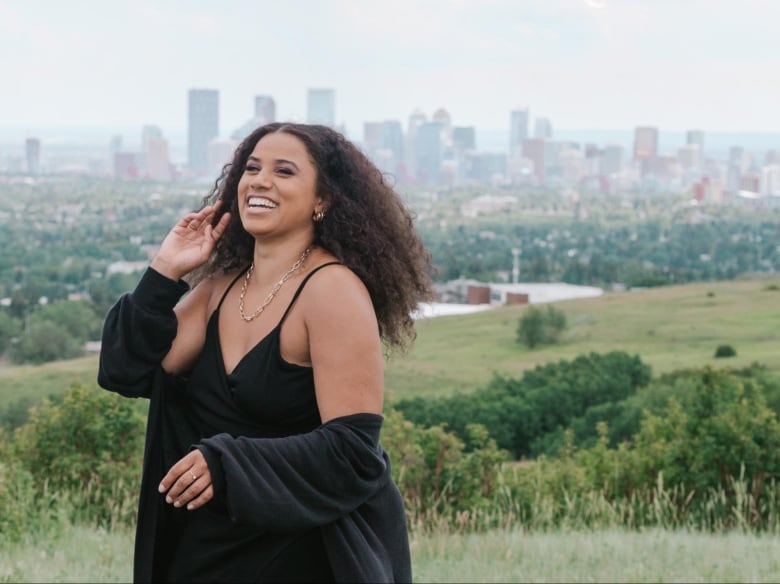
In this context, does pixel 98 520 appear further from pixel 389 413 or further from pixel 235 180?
pixel 235 180

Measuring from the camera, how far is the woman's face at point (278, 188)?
6.56 ft

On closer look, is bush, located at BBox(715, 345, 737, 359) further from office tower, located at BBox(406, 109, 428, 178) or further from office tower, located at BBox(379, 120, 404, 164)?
office tower, located at BBox(406, 109, 428, 178)

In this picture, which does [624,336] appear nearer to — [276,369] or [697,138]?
[697,138]

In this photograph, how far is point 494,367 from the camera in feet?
76.5

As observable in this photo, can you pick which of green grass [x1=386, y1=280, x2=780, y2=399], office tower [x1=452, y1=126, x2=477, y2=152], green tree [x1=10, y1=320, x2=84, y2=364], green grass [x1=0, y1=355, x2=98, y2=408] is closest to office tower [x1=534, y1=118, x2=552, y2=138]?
office tower [x1=452, y1=126, x2=477, y2=152]

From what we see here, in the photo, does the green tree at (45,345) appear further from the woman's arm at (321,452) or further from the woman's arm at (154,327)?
the woman's arm at (321,452)

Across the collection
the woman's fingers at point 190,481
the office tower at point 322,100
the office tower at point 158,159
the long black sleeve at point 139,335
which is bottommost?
the office tower at point 158,159

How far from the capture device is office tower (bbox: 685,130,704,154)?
43.9 meters

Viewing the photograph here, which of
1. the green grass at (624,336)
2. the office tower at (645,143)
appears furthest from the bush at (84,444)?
the office tower at (645,143)

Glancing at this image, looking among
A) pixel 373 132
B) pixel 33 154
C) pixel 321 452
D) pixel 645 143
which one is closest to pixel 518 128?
pixel 645 143

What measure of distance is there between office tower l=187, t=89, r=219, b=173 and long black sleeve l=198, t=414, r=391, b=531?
138 feet

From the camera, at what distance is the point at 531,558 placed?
4.34m

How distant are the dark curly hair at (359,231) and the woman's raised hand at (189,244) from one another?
24 millimetres

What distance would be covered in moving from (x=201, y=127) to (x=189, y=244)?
140 ft
